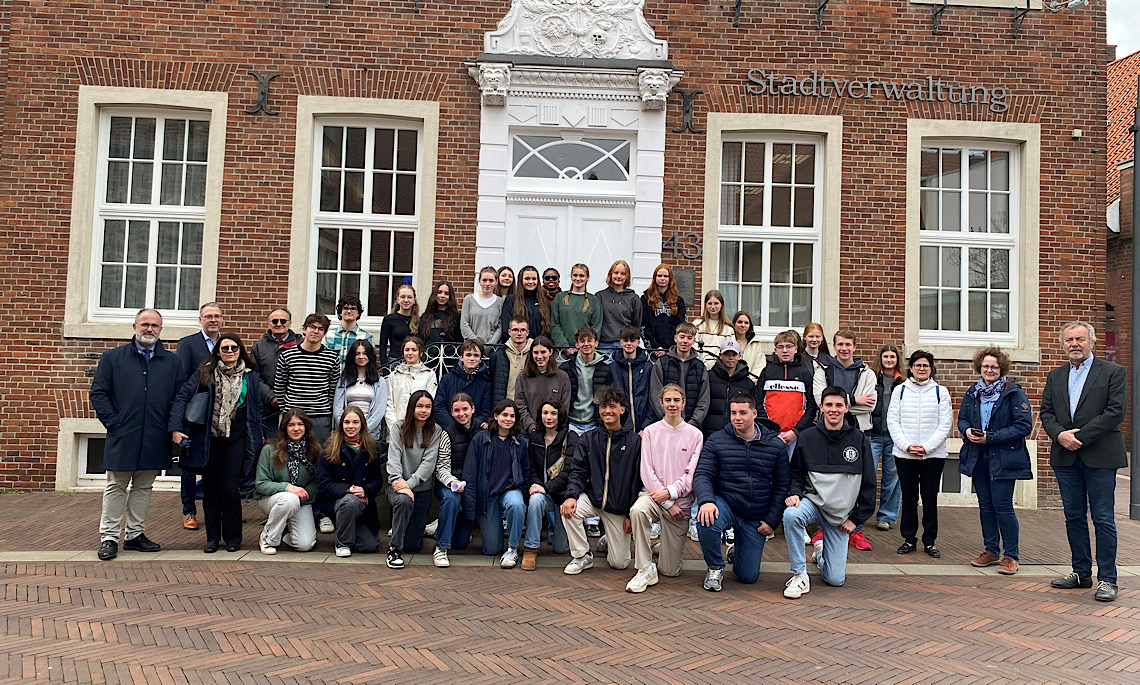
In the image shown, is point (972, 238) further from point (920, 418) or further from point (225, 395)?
point (225, 395)

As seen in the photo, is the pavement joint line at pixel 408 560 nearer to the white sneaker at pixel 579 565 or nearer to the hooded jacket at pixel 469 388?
the white sneaker at pixel 579 565

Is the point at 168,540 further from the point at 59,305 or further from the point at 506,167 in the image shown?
the point at 506,167

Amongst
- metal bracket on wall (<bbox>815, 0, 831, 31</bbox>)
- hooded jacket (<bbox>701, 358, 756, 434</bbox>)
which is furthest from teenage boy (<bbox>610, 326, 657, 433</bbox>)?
metal bracket on wall (<bbox>815, 0, 831, 31</bbox>)

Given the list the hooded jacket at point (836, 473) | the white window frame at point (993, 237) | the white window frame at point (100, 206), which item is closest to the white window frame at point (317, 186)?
the white window frame at point (100, 206)

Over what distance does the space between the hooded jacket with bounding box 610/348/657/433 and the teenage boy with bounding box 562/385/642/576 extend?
0.76 meters

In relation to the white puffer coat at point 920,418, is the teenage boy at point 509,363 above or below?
above

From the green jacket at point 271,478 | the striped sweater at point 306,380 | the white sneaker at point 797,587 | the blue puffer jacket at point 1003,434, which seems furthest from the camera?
the striped sweater at point 306,380

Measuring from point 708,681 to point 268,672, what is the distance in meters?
2.34

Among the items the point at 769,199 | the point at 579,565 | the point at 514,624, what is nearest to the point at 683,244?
the point at 769,199

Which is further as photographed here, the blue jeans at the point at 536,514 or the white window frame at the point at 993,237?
the white window frame at the point at 993,237

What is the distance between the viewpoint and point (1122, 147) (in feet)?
56.9

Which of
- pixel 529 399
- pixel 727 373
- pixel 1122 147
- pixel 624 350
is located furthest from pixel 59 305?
pixel 1122 147

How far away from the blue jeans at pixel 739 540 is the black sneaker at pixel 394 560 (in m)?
2.34

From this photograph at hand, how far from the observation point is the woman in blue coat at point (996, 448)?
7008 millimetres
